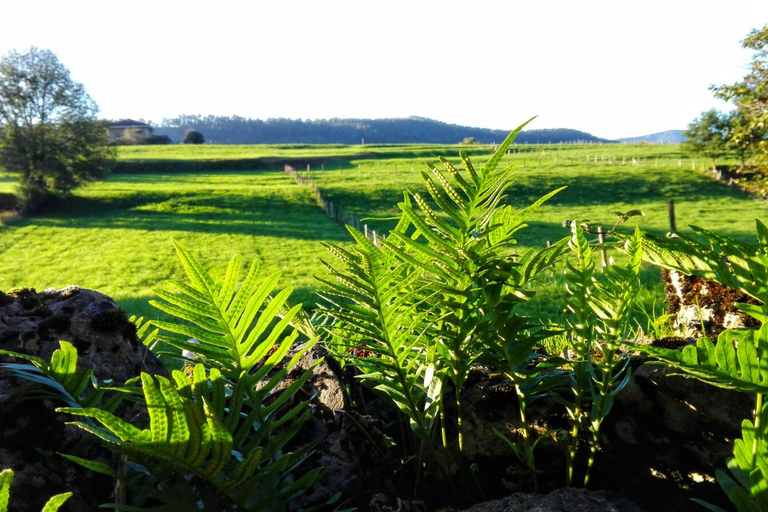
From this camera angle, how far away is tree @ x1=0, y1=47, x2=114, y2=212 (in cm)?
3950

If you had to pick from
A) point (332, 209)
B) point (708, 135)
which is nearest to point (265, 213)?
point (332, 209)

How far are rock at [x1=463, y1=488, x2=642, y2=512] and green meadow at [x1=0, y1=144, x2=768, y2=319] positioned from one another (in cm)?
1014

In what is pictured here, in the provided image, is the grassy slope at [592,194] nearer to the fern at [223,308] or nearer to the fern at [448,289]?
the fern at [448,289]

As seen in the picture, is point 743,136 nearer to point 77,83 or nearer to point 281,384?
point 281,384

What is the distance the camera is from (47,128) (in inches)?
1629

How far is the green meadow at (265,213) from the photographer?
21812 mm

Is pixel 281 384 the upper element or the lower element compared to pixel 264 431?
lower

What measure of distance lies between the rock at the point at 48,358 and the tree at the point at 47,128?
4402 centimetres

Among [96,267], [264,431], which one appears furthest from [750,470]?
[96,267]

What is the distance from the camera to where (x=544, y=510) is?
3.44 ft

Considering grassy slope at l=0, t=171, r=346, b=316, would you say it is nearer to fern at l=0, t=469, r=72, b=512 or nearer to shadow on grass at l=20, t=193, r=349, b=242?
shadow on grass at l=20, t=193, r=349, b=242

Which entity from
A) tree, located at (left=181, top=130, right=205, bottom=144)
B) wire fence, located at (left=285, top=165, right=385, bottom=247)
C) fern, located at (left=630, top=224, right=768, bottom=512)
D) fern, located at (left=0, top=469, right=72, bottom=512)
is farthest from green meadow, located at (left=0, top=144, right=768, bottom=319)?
tree, located at (left=181, top=130, right=205, bottom=144)

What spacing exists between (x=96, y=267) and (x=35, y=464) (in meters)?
24.4

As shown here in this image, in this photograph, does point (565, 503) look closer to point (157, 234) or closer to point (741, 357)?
point (741, 357)
